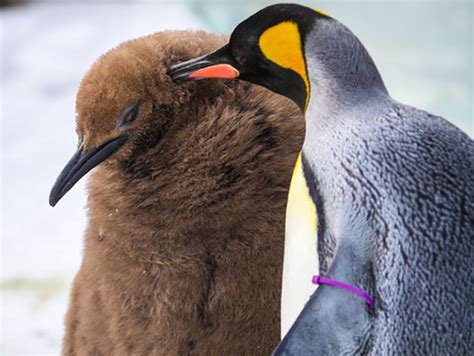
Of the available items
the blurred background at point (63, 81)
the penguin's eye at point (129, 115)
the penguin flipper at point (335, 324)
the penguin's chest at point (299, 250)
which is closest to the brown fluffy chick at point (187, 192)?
the penguin's eye at point (129, 115)

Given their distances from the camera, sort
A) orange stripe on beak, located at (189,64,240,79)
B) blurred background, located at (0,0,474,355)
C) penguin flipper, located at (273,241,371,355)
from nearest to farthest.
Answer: penguin flipper, located at (273,241,371,355)
orange stripe on beak, located at (189,64,240,79)
blurred background, located at (0,0,474,355)

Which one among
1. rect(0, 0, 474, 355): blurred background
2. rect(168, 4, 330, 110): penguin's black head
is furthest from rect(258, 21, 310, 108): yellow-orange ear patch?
rect(0, 0, 474, 355): blurred background

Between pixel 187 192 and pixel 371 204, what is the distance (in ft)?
0.92

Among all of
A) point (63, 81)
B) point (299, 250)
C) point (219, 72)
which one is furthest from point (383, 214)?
point (63, 81)

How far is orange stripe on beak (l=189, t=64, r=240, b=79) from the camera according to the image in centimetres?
92

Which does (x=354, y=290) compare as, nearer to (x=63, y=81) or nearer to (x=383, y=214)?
(x=383, y=214)

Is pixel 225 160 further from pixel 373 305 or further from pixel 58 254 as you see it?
pixel 58 254

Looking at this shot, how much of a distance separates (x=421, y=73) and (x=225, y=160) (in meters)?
2.08

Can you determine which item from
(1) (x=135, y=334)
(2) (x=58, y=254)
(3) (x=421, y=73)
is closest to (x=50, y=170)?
(2) (x=58, y=254)

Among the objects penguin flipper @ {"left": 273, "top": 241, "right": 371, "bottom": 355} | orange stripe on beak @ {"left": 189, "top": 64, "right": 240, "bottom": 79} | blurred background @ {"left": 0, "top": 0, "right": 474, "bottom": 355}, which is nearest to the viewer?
penguin flipper @ {"left": 273, "top": 241, "right": 371, "bottom": 355}

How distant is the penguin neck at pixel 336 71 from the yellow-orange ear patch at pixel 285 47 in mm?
13

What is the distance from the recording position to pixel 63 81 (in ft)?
9.98

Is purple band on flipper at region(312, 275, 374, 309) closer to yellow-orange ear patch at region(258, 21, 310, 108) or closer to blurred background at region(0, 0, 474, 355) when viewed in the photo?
yellow-orange ear patch at region(258, 21, 310, 108)

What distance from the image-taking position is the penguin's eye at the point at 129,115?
0.98m
